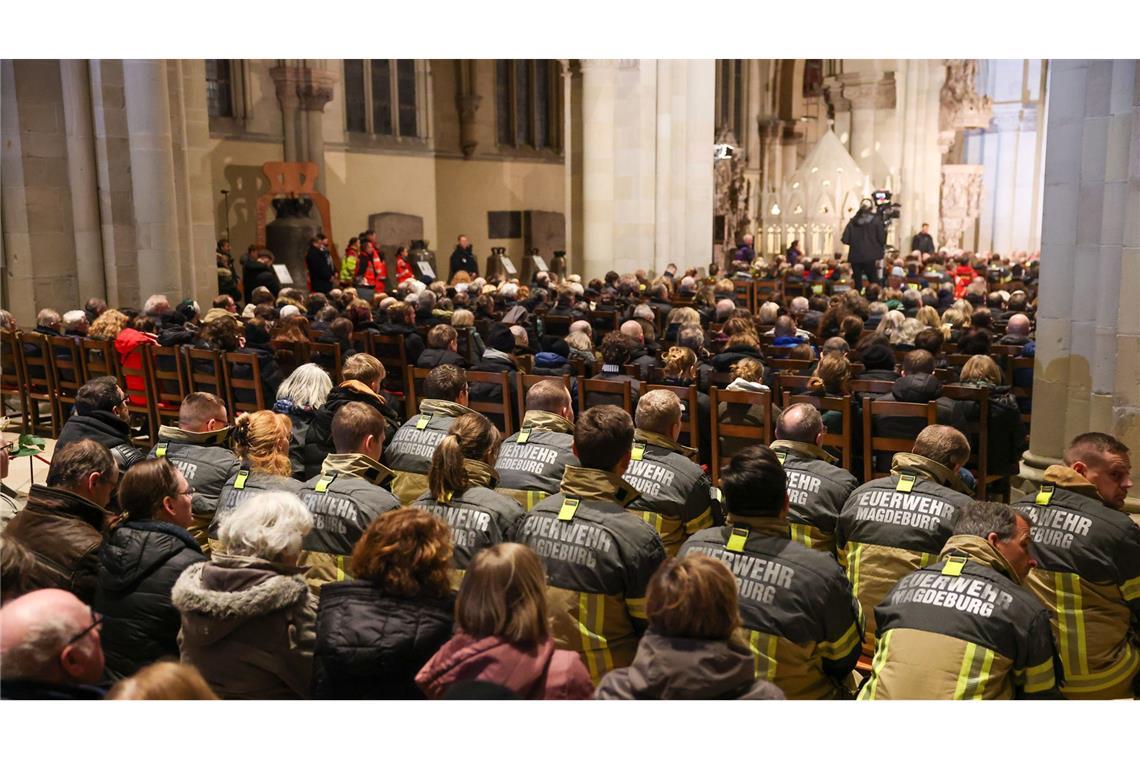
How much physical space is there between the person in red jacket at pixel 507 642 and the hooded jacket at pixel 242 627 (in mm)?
563

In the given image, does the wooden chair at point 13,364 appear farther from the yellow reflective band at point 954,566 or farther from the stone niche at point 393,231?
the stone niche at point 393,231

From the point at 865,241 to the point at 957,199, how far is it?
476 inches

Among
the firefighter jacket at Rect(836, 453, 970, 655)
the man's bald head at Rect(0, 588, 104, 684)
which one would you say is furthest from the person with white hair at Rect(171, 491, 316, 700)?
the firefighter jacket at Rect(836, 453, 970, 655)

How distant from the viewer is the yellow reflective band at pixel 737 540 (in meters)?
3.23

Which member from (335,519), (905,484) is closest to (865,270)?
(905,484)

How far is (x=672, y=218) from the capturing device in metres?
17.3

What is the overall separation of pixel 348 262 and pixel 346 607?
1542 centimetres

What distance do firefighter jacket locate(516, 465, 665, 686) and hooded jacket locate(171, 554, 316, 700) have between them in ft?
2.77

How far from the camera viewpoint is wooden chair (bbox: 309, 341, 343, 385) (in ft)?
26.1

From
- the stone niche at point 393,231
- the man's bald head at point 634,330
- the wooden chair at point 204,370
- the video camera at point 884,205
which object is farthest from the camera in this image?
the stone niche at point 393,231

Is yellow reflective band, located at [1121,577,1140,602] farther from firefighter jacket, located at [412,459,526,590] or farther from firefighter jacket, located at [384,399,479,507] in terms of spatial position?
firefighter jacket, located at [384,399,479,507]

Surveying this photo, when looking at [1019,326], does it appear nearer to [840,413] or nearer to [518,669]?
[840,413]

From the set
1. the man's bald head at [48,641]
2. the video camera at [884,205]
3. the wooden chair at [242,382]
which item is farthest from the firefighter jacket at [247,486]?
the video camera at [884,205]
